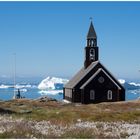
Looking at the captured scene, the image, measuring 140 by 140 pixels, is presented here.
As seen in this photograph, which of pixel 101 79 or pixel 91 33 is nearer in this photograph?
pixel 101 79

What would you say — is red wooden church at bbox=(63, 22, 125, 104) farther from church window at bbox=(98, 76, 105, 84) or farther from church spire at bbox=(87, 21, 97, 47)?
church spire at bbox=(87, 21, 97, 47)

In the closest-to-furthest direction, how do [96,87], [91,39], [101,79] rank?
[96,87]
[101,79]
[91,39]

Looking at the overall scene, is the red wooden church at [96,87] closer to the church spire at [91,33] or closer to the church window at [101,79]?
the church window at [101,79]

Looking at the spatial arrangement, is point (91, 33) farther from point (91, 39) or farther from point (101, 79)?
point (101, 79)

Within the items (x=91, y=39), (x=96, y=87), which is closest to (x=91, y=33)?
(x=91, y=39)

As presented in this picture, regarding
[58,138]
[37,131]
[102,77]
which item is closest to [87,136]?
[58,138]

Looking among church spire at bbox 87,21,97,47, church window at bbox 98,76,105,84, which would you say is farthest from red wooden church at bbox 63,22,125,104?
church spire at bbox 87,21,97,47

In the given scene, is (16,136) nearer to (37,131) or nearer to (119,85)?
(37,131)

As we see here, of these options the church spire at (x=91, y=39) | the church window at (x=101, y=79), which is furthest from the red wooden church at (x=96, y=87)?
the church spire at (x=91, y=39)

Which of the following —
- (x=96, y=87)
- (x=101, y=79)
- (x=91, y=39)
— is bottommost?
(x=96, y=87)

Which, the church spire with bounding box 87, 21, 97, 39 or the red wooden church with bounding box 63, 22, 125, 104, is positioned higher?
the church spire with bounding box 87, 21, 97, 39

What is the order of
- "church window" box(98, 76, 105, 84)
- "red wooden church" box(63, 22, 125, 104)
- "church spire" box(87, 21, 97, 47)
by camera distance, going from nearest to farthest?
"red wooden church" box(63, 22, 125, 104) → "church window" box(98, 76, 105, 84) → "church spire" box(87, 21, 97, 47)

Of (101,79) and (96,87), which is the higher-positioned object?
(101,79)

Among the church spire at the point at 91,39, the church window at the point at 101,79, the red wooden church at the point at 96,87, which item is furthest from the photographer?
the church spire at the point at 91,39
